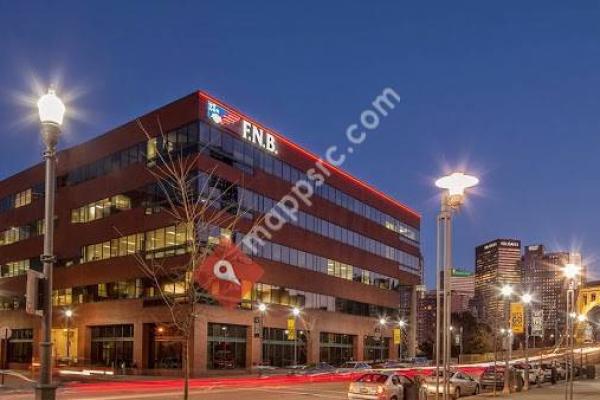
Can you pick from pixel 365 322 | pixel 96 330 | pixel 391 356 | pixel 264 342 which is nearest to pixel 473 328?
pixel 391 356

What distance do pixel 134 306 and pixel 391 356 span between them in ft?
151

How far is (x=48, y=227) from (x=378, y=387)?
19747 millimetres

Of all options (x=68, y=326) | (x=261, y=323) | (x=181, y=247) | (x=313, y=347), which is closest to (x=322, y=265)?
(x=313, y=347)

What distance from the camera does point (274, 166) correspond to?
214 feet

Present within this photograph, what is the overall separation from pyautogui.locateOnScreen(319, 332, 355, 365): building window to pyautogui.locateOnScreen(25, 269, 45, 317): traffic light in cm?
6590

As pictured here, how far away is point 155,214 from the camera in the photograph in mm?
57281

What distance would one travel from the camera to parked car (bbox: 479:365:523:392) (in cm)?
3672

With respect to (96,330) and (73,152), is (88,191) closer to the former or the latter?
(73,152)

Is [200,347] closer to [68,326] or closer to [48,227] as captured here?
[68,326]

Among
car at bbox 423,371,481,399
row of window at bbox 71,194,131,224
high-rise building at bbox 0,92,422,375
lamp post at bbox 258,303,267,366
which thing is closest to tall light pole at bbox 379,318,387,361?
high-rise building at bbox 0,92,422,375

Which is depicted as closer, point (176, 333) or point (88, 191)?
point (176, 333)

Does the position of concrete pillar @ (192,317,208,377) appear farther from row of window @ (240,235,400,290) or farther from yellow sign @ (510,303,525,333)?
yellow sign @ (510,303,525,333)

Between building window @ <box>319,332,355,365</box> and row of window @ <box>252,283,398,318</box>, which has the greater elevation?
row of window @ <box>252,283,398,318</box>

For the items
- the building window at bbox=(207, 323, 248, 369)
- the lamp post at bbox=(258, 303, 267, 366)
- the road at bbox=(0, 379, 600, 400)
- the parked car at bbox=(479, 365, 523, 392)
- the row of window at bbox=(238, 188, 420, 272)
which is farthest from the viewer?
the row of window at bbox=(238, 188, 420, 272)
